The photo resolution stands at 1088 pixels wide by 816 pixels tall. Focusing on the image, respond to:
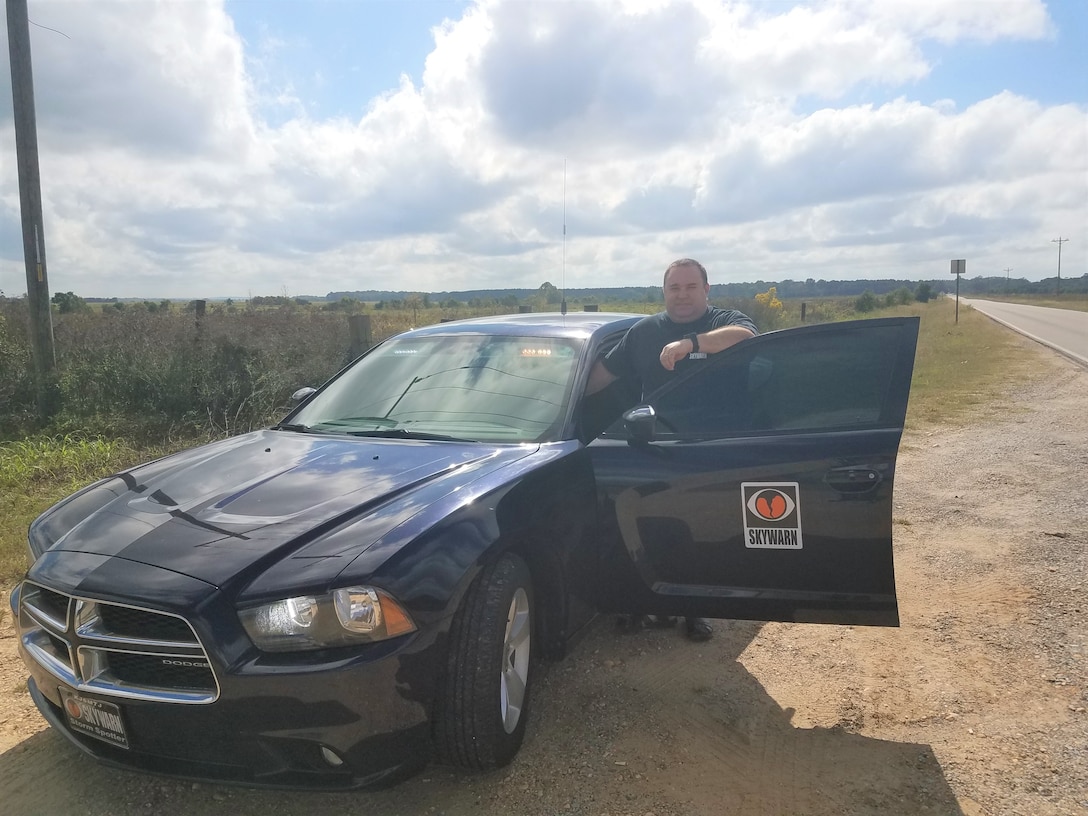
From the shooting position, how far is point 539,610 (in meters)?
3.10

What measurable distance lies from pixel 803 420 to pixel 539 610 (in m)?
1.33

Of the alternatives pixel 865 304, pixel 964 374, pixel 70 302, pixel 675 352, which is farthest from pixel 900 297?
pixel 675 352

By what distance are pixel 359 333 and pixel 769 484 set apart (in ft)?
23.5

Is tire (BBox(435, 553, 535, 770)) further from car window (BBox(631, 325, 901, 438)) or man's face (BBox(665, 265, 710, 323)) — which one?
man's face (BBox(665, 265, 710, 323))

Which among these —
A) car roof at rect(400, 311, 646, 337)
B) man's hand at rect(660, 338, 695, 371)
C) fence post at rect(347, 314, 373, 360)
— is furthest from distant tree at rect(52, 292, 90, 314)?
man's hand at rect(660, 338, 695, 371)

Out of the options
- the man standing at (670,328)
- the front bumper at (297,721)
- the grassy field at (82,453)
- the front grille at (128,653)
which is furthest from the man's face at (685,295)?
the grassy field at (82,453)

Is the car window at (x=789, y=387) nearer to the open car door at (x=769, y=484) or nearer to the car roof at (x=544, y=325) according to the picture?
the open car door at (x=769, y=484)

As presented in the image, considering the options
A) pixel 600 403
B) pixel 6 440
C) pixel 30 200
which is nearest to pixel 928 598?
pixel 600 403

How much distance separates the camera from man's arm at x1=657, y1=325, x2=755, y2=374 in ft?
12.9

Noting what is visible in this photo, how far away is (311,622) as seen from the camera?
7.57 feet

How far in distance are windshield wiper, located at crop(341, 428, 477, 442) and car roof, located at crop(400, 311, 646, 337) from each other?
0.94 m

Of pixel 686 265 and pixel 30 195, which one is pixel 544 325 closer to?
pixel 686 265

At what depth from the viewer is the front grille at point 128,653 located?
2311 mm

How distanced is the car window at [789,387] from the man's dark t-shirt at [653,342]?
67 cm
